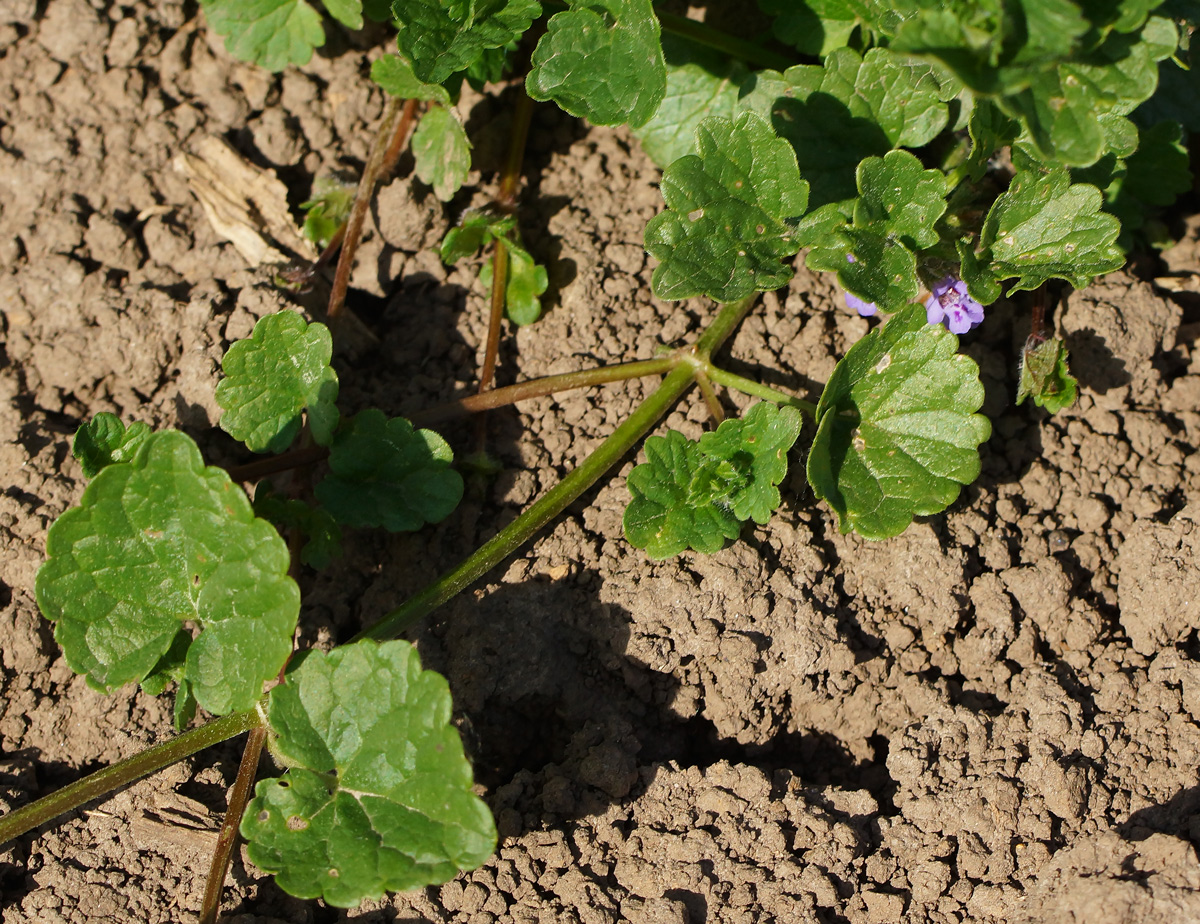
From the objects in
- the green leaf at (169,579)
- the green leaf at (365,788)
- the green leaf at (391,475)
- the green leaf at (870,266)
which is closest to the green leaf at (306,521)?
the green leaf at (391,475)

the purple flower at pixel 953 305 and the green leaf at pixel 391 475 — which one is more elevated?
the purple flower at pixel 953 305

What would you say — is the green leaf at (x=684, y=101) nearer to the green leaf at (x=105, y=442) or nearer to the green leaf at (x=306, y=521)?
the green leaf at (x=306, y=521)

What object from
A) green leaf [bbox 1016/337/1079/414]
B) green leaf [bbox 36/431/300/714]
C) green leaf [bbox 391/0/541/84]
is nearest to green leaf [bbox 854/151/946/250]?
green leaf [bbox 1016/337/1079/414]

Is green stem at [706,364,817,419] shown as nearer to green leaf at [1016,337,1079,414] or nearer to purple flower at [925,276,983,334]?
purple flower at [925,276,983,334]

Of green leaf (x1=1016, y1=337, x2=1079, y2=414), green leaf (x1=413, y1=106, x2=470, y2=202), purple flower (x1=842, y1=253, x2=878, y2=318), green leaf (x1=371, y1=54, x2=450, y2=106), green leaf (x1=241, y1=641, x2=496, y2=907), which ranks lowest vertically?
green leaf (x1=241, y1=641, x2=496, y2=907)

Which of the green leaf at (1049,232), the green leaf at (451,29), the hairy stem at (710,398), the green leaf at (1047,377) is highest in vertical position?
the green leaf at (451,29)

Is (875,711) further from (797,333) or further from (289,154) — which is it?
(289,154)
